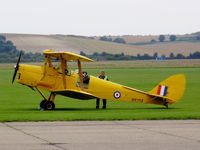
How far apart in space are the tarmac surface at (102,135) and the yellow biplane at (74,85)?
6.18 meters

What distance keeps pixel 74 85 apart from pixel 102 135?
373 inches

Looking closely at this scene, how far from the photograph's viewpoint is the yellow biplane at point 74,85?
23.3 metres

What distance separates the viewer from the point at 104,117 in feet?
60.5

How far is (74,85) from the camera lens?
77.5 feet

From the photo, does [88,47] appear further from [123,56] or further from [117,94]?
[117,94]

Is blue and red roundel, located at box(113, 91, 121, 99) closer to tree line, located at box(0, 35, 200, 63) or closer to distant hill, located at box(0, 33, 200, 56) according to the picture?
tree line, located at box(0, 35, 200, 63)

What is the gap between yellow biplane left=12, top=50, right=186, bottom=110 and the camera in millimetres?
23297

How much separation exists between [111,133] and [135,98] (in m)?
9.34

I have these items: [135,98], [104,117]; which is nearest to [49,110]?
[135,98]

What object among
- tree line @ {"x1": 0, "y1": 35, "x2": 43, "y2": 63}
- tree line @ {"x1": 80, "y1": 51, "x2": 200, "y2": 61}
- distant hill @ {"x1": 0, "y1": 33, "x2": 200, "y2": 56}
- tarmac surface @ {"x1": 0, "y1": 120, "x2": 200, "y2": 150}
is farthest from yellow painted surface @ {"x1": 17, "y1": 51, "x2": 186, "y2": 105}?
distant hill @ {"x1": 0, "y1": 33, "x2": 200, "y2": 56}

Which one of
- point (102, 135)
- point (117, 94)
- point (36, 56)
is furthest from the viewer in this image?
point (36, 56)

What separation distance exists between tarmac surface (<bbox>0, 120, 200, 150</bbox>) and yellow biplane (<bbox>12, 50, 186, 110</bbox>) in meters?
6.18

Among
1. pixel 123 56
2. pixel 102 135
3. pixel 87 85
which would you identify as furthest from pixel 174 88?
pixel 123 56

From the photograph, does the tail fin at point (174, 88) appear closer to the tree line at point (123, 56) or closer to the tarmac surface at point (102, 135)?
the tarmac surface at point (102, 135)
